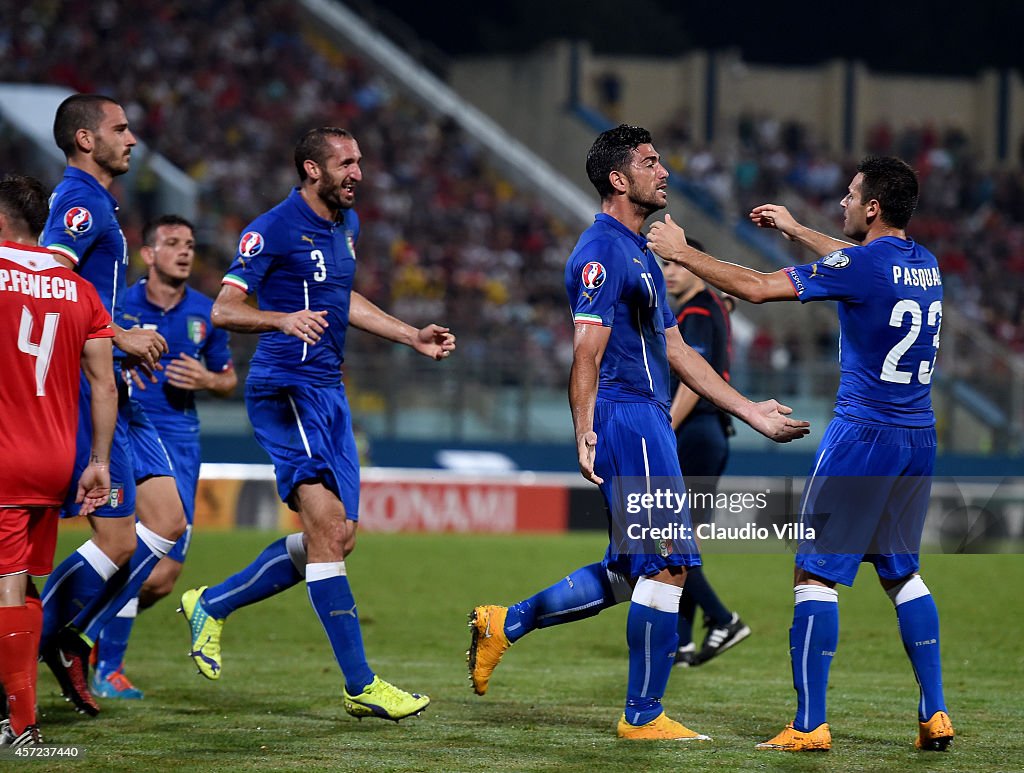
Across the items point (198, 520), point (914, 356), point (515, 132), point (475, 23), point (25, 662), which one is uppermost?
point (475, 23)

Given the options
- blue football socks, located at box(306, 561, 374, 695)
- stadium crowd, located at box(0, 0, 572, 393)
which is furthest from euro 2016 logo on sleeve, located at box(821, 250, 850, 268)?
stadium crowd, located at box(0, 0, 572, 393)

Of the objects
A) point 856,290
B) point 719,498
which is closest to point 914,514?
point 856,290

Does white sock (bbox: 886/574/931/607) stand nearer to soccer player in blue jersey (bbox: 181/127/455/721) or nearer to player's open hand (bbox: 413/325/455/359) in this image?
soccer player in blue jersey (bbox: 181/127/455/721)

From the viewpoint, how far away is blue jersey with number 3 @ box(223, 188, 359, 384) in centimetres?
687

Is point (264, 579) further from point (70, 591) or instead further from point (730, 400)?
point (730, 400)

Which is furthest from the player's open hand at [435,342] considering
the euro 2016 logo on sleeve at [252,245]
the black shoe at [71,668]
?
the black shoe at [71,668]

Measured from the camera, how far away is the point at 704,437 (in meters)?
8.88

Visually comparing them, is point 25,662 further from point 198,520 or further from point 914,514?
point 198,520

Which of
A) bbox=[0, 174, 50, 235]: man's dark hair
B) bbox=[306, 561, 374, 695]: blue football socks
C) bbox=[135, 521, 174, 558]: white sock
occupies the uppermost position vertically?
bbox=[0, 174, 50, 235]: man's dark hair

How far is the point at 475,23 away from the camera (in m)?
39.2

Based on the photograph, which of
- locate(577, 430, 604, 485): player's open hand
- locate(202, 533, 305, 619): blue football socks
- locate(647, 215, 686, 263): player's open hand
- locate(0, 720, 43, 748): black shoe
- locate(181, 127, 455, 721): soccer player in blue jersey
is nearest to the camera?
locate(0, 720, 43, 748): black shoe

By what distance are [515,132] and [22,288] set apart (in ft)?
A: 96.8

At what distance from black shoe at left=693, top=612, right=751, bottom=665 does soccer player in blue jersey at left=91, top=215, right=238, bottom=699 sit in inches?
130

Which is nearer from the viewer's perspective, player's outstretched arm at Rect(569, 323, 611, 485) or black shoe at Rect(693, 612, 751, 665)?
player's outstretched arm at Rect(569, 323, 611, 485)
